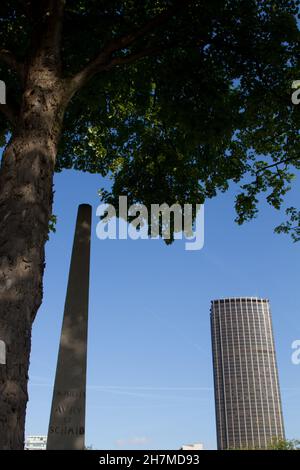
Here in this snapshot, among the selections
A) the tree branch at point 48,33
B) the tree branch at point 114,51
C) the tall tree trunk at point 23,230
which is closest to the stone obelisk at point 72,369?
the tall tree trunk at point 23,230

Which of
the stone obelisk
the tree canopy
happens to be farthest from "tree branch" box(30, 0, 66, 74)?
the stone obelisk

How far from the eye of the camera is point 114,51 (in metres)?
10.4

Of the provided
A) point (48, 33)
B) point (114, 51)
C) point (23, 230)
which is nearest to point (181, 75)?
point (114, 51)

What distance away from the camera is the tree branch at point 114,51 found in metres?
9.63

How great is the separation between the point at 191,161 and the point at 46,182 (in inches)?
403

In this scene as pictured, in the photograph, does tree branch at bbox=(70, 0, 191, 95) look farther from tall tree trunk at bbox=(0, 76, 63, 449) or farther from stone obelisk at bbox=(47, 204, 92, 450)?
stone obelisk at bbox=(47, 204, 92, 450)

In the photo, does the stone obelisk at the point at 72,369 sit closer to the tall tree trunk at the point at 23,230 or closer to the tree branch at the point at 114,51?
the tall tree trunk at the point at 23,230

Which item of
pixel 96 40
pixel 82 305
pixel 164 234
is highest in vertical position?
pixel 96 40

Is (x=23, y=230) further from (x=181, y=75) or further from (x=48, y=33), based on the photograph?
(x=181, y=75)

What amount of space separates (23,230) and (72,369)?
358 cm

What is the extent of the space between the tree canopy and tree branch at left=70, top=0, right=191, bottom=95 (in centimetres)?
2

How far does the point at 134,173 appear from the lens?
17.7m

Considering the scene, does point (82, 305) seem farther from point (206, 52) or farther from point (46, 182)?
point (206, 52)

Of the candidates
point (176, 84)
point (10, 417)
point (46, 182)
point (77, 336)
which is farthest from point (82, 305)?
point (176, 84)
